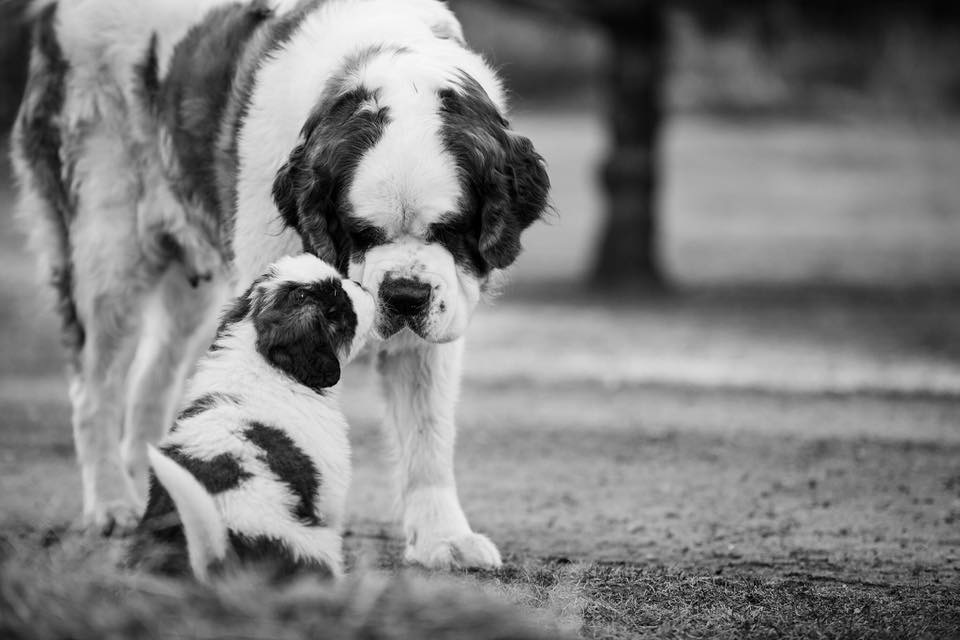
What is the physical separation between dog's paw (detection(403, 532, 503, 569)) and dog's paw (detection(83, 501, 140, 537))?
1340mm

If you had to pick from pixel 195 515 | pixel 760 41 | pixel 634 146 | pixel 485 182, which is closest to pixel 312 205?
pixel 485 182

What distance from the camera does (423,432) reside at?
16.1ft

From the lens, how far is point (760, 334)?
433 inches

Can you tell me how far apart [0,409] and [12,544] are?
215 inches

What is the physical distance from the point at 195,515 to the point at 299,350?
34.3 inches

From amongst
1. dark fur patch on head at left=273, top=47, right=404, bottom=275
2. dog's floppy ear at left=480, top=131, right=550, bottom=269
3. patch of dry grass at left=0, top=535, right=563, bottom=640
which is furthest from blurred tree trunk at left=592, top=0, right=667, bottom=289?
patch of dry grass at left=0, top=535, right=563, bottom=640

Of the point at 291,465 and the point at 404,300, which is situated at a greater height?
the point at 404,300

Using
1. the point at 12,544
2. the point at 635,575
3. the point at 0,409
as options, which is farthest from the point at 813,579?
the point at 0,409

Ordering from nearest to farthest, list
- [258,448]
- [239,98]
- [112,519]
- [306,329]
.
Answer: [258,448] < [306,329] < [239,98] < [112,519]

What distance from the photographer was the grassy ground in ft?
8.66

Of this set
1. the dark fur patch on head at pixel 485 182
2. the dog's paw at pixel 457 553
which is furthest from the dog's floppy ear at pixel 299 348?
the dog's paw at pixel 457 553

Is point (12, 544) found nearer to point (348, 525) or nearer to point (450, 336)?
point (450, 336)

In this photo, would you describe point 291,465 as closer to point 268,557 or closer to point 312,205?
point 268,557

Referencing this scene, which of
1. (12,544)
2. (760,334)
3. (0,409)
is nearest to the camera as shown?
(12,544)
